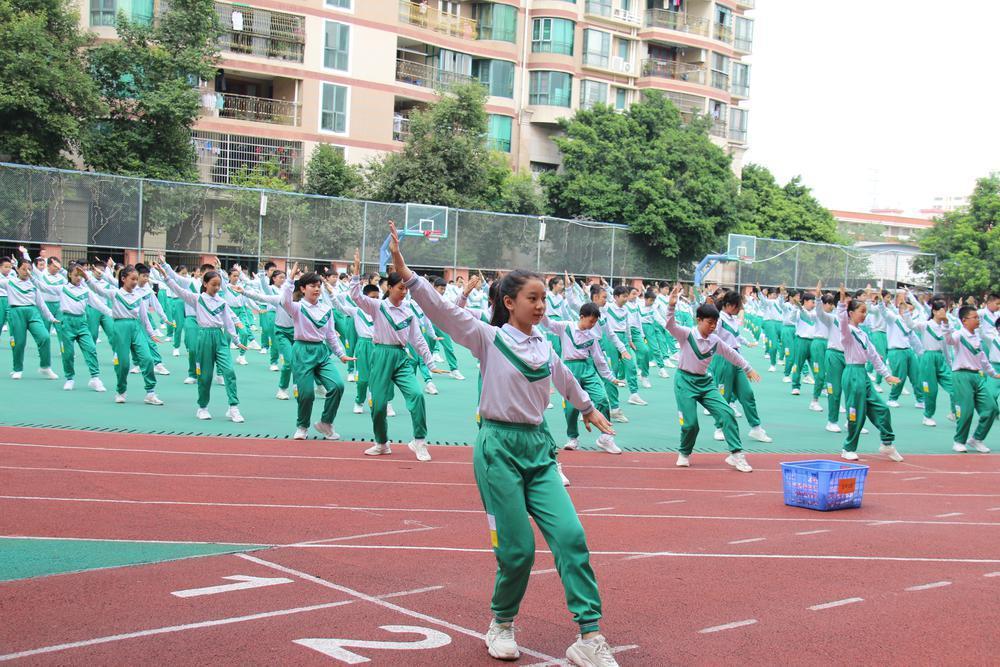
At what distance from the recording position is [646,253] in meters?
36.8

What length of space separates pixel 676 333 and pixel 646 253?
84.2ft

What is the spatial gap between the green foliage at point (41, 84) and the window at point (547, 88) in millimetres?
19595

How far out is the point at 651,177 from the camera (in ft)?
128

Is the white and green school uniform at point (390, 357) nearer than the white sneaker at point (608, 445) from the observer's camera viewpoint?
Yes

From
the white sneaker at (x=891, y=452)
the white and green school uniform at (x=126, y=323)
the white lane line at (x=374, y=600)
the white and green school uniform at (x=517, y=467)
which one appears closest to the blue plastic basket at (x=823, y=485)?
the white sneaker at (x=891, y=452)

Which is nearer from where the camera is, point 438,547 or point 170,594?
point 170,594

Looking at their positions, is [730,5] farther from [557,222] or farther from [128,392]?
[128,392]

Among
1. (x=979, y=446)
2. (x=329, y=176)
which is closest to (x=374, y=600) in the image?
(x=979, y=446)

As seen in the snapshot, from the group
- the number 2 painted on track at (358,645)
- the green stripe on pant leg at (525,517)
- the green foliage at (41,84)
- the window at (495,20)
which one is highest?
the window at (495,20)

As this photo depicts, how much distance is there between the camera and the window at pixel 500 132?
147 ft

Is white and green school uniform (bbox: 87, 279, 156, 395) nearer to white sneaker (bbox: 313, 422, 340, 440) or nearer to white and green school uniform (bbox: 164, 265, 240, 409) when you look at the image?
white and green school uniform (bbox: 164, 265, 240, 409)

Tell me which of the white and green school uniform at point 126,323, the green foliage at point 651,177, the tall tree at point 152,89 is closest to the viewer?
the white and green school uniform at point 126,323

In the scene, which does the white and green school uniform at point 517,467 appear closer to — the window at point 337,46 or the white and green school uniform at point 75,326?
the white and green school uniform at point 75,326

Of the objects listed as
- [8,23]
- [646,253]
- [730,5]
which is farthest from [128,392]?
[730,5]
